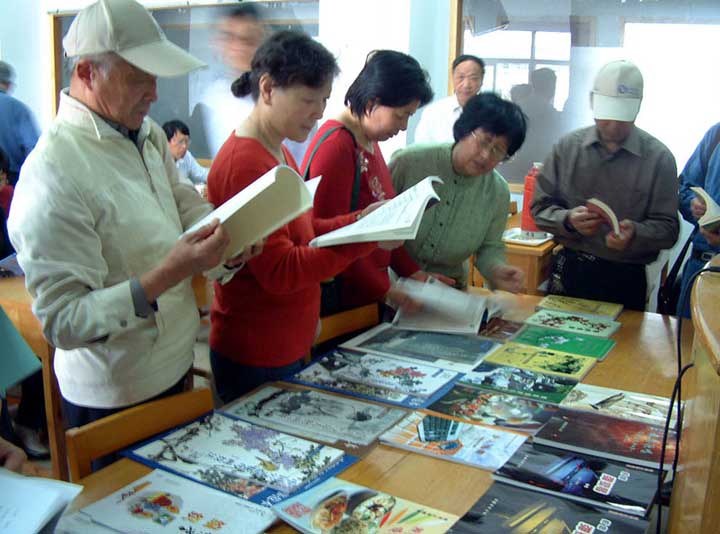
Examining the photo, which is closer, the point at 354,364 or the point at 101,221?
Result: the point at 101,221

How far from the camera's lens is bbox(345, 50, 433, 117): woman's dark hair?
1.97 m

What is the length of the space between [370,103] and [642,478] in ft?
4.06

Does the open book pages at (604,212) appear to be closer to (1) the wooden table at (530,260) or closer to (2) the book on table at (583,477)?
(2) the book on table at (583,477)

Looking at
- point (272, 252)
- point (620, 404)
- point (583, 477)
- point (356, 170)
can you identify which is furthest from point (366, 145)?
point (583, 477)

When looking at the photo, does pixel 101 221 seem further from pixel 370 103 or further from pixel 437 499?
pixel 370 103

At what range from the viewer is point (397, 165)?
2.30 meters

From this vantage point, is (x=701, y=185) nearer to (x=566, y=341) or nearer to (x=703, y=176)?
(x=703, y=176)

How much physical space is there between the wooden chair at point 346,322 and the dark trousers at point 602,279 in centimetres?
79

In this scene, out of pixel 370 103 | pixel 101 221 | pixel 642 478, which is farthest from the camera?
pixel 370 103

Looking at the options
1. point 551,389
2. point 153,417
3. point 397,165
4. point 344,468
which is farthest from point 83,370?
point 397,165

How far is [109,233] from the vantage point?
1334mm

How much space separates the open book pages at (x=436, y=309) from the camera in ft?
6.82

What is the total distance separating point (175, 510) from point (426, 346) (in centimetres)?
96

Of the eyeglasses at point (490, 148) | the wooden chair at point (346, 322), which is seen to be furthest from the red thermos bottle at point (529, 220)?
the wooden chair at point (346, 322)
